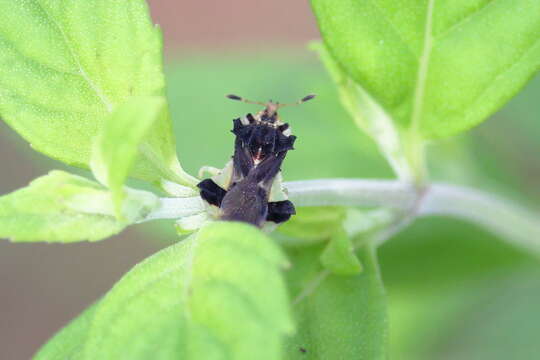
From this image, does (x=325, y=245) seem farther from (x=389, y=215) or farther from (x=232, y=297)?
(x=232, y=297)

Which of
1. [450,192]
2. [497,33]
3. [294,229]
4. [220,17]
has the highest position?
[220,17]

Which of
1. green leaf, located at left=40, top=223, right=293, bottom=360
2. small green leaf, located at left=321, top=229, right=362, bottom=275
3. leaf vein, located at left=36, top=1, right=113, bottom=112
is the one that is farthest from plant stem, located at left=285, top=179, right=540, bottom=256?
leaf vein, located at left=36, top=1, right=113, bottom=112

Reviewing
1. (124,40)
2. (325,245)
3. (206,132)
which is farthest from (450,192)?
(206,132)

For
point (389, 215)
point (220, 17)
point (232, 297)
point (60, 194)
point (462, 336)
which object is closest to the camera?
point (232, 297)

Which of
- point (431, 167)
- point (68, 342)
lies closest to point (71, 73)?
point (68, 342)

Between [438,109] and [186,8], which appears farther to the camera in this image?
[186,8]

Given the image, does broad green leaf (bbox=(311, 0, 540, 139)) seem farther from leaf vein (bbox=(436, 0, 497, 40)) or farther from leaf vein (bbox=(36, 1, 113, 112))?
leaf vein (bbox=(36, 1, 113, 112))

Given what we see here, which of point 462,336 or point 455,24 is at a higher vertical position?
point 462,336
